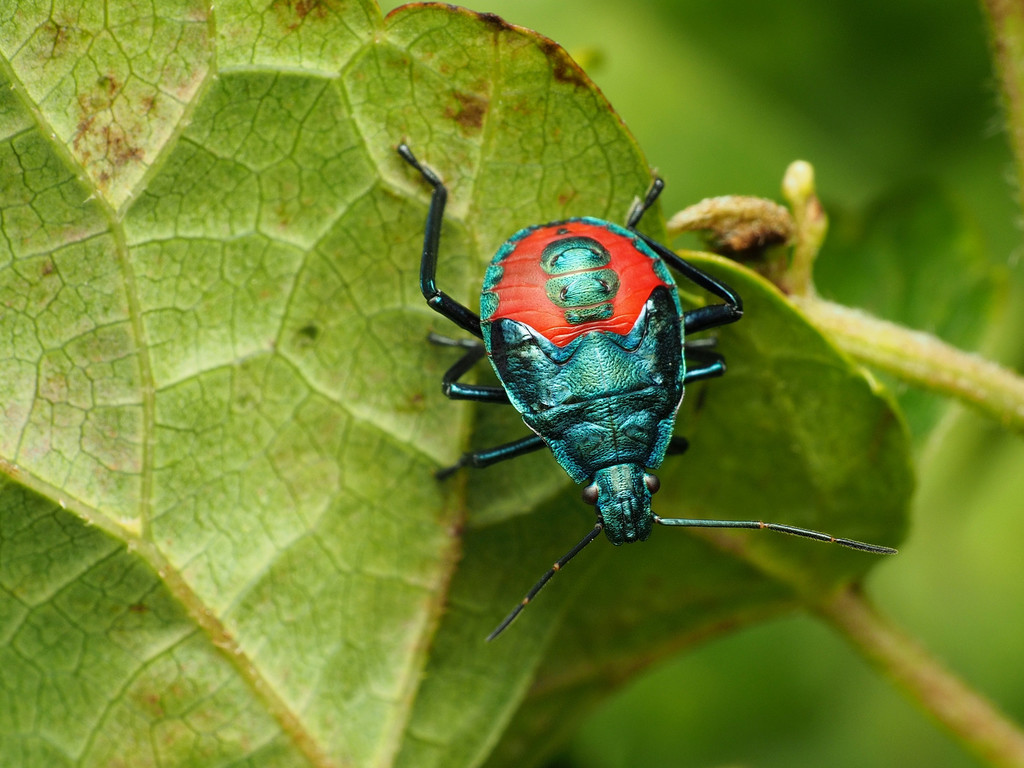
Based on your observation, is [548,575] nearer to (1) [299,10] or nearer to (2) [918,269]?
(1) [299,10]

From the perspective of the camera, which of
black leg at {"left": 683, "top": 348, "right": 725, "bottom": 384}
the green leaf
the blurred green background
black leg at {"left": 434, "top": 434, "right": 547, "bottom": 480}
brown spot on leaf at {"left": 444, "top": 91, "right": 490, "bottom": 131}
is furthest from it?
the blurred green background

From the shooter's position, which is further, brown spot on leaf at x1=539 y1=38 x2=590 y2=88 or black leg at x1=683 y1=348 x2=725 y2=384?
black leg at x1=683 y1=348 x2=725 y2=384

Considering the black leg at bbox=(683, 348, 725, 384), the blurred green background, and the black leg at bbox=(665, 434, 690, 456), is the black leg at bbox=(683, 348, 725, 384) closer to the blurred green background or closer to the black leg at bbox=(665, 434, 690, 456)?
the black leg at bbox=(665, 434, 690, 456)

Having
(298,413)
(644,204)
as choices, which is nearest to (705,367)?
(644,204)

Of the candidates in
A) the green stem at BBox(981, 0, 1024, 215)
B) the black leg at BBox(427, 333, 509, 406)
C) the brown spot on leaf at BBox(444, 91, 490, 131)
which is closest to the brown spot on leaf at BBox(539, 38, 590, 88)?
the brown spot on leaf at BBox(444, 91, 490, 131)

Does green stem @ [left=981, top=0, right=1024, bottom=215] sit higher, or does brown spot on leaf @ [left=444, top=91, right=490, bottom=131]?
green stem @ [left=981, top=0, right=1024, bottom=215]

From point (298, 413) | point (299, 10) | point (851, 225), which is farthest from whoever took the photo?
point (851, 225)

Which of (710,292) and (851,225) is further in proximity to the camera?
(851,225)

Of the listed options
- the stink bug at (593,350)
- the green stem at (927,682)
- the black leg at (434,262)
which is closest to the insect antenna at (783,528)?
the stink bug at (593,350)
